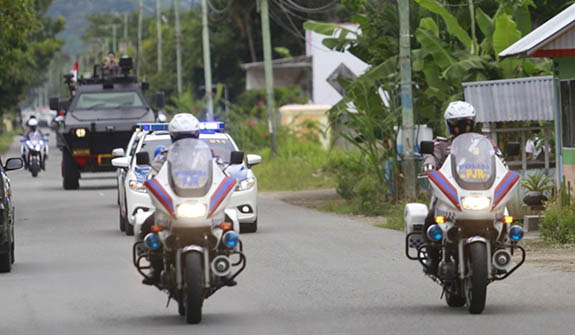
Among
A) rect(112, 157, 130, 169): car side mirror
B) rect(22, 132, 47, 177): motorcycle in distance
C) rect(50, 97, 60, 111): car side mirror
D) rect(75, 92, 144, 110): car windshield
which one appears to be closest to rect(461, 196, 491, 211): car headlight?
rect(112, 157, 130, 169): car side mirror

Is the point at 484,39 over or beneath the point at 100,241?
over

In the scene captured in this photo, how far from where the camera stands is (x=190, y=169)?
10.1 metres

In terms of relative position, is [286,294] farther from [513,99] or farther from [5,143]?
[5,143]

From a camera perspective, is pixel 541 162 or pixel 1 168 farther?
pixel 541 162

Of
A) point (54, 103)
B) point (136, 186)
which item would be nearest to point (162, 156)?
point (136, 186)

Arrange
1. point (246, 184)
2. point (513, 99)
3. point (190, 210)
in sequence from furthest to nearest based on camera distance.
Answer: point (513, 99) < point (246, 184) < point (190, 210)

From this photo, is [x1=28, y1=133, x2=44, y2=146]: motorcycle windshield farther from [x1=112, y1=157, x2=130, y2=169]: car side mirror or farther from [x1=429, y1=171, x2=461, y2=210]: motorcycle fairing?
[x1=429, y1=171, x2=461, y2=210]: motorcycle fairing

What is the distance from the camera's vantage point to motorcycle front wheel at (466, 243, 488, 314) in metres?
10.1

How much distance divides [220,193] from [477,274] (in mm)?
2094

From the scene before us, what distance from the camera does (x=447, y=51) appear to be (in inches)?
910

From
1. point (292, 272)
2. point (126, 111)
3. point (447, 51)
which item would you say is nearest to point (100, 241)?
point (292, 272)

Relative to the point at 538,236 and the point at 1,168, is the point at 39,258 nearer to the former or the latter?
the point at 1,168

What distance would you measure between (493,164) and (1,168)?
6434mm

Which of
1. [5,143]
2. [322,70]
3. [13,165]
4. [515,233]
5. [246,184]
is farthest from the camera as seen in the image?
[5,143]
